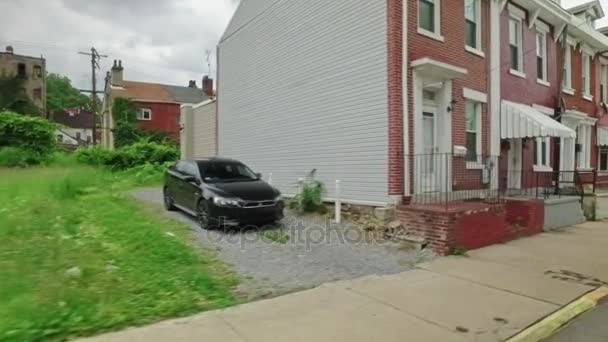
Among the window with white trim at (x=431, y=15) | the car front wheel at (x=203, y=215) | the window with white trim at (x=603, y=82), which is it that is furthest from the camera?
the window with white trim at (x=603, y=82)

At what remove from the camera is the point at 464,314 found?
512 cm

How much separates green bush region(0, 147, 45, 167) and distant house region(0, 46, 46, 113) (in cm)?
3892

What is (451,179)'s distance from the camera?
11086mm

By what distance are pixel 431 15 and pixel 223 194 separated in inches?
274

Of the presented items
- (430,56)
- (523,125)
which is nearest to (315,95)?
(430,56)

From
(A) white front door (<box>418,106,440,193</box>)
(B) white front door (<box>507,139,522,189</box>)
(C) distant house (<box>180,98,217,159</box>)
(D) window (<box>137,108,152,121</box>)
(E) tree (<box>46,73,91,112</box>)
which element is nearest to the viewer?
(A) white front door (<box>418,106,440,193</box>)

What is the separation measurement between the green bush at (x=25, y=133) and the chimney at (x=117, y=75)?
13840 mm

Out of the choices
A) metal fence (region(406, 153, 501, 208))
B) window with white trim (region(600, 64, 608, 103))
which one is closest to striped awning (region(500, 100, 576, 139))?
metal fence (region(406, 153, 501, 208))

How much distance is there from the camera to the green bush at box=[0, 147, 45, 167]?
23.3 metres

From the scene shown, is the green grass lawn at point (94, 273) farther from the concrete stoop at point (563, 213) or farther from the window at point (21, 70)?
the window at point (21, 70)

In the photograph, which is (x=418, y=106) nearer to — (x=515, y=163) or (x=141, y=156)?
(x=515, y=163)

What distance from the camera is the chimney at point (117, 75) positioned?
130 ft

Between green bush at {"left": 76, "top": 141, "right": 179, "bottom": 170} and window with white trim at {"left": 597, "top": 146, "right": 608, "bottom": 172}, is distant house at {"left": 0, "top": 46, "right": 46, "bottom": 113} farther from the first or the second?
window with white trim at {"left": 597, "top": 146, "right": 608, "bottom": 172}

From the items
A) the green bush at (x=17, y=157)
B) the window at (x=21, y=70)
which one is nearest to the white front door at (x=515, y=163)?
the green bush at (x=17, y=157)
